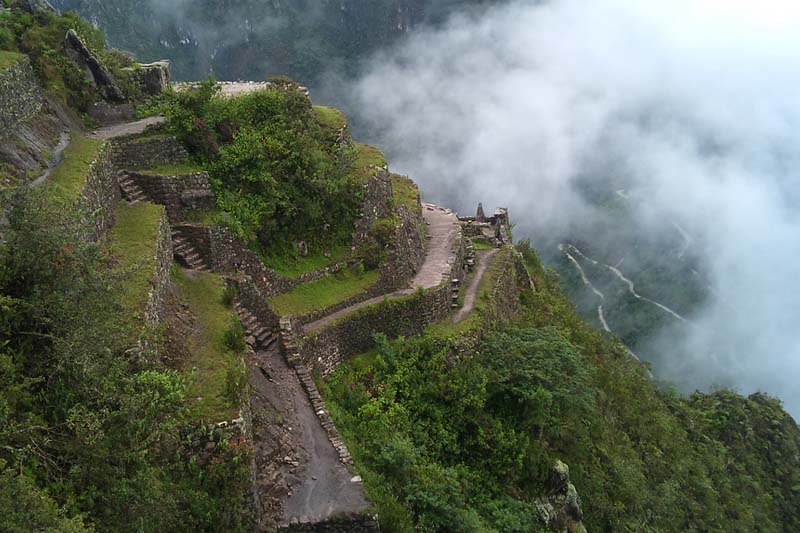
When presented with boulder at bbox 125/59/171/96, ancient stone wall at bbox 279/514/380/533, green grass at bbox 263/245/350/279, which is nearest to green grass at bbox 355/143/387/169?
green grass at bbox 263/245/350/279

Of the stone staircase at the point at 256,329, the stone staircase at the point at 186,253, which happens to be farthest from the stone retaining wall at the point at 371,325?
the stone staircase at the point at 186,253

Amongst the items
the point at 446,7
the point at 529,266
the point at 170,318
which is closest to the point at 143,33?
the point at 529,266

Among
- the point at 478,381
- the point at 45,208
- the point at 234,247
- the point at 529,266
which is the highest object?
the point at 45,208

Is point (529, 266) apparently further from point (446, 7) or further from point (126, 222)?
point (446, 7)

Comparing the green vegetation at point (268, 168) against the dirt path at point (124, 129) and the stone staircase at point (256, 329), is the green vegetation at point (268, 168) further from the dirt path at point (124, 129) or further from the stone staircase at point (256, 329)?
the stone staircase at point (256, 329)

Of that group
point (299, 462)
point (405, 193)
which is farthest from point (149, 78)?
point (299, 462)

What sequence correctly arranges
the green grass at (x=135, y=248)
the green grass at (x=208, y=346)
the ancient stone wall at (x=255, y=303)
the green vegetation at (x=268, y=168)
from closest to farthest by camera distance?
1. the green grass at (x=208, y=346)
2. the green grass at (x=135, y=248)
3. the ancient stone wall at (x=255, y=303)
4. the green vegetation at (x=268, y=168)

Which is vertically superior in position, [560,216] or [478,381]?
[478,381]

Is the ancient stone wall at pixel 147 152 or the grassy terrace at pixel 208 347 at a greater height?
the ancient stone wall at pixel 147 152
